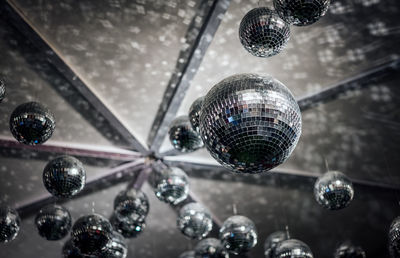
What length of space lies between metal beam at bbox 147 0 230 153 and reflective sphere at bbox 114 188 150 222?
1076 mm

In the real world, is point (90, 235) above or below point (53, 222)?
above

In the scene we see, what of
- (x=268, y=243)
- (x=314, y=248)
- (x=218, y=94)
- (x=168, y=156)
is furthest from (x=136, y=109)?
(x=314, y=248)

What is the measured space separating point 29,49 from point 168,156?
2387 millimetres

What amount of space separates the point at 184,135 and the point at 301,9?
1893 mm

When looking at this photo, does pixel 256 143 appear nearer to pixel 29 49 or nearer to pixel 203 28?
pixel 203 28

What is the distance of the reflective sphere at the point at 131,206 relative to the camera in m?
4.77

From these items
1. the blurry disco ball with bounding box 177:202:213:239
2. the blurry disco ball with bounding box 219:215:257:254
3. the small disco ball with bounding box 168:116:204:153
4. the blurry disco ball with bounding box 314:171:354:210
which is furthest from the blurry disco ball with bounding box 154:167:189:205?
the blurry disco ball with bounding box 314:171:354:210

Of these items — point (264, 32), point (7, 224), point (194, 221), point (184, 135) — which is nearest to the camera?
point (264, 32)

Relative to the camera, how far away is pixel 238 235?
471 cm

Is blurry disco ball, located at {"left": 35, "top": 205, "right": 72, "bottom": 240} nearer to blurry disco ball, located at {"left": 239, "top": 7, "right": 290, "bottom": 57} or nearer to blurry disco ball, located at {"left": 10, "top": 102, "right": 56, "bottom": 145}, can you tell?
blurry disco ball, located at {"left": 10, "top": 102, "right": 56, "bottom": 145}

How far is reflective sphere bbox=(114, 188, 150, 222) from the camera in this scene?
477 cm

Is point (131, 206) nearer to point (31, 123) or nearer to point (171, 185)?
point (171, 185)

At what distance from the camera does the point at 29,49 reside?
498 centimetres

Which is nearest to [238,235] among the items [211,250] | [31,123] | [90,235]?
[211,250]
